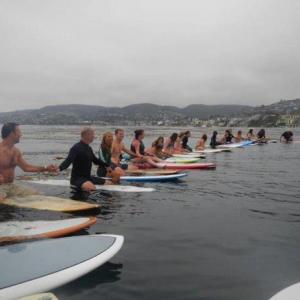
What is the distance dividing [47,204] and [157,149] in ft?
37.8

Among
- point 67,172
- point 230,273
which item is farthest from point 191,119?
point 230,273

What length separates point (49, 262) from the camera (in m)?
5.59

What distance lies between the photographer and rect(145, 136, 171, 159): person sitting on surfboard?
20.2 m

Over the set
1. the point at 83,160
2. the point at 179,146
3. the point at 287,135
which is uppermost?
the point at 287,135

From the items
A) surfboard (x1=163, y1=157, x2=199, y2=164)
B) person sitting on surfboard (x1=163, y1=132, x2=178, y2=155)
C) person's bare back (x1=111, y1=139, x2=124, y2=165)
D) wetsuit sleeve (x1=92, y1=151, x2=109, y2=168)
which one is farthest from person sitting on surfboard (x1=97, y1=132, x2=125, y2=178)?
person sitting on surfboard (x1=163, y1=132, x2=178, y2=155)

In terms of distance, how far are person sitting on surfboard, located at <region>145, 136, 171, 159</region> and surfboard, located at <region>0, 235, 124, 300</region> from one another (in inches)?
527

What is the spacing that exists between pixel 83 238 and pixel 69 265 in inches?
39.7

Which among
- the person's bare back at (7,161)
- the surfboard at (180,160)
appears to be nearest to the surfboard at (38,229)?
the person's bare back at (7,161)

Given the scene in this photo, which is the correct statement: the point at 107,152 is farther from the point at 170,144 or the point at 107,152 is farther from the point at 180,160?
the point at 170,144

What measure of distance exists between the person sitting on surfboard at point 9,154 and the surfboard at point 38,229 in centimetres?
210

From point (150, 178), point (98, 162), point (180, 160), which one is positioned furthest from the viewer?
point (180, 160)

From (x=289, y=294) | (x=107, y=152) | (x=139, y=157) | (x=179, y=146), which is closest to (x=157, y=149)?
(x=139, y=157)

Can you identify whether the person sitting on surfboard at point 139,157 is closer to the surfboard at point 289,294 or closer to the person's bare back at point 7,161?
the person's bare back at point 7,161

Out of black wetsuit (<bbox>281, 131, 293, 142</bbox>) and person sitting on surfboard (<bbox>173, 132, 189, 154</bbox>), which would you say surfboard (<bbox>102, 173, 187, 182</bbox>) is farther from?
black wetsuit (<bbox>281, 131, 293, 142</bbox>)
